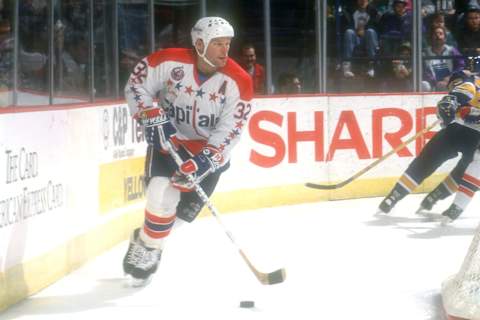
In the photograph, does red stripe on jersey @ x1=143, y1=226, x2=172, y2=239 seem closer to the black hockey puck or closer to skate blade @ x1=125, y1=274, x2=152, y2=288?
skate blade @ x1=125, y1=274, x2=152, y2=288

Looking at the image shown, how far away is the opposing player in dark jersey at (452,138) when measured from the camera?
26.5ft

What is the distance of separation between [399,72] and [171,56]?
17.7 feet

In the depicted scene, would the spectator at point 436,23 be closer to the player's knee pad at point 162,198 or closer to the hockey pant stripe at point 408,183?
the hockey pant stripe at point 408,183

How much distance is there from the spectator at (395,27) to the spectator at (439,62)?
0.27m

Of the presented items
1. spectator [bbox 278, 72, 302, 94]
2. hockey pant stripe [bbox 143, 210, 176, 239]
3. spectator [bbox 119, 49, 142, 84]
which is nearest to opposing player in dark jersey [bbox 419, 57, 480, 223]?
spectator [bbox 278, 72, 302, 94]

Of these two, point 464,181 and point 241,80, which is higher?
point 241,80

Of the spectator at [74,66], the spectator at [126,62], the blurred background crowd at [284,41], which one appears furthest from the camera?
the spectator at [126,62]

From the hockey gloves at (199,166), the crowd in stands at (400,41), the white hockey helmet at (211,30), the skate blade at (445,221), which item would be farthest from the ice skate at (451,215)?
the white hockey helmet at (211,30)

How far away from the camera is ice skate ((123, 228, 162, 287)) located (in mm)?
5684

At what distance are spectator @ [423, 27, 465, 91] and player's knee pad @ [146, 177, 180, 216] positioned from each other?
5.63m

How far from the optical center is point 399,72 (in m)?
10.9

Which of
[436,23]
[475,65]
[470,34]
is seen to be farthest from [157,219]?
[470,34]

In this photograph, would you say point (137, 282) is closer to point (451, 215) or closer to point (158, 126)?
point (158, 126)

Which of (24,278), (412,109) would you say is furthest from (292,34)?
(24,278)
